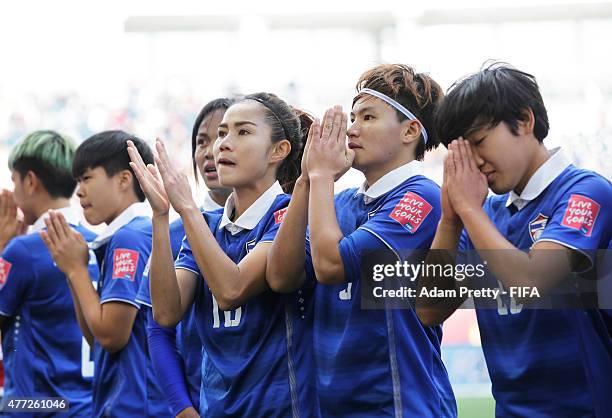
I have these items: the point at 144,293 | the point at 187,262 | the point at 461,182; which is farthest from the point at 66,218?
the point at 461,182

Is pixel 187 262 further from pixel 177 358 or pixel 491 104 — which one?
pixel 491 104

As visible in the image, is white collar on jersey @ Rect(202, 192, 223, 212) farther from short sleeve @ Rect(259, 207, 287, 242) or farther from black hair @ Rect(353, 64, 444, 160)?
black hair @ Rect(353, 64, 444, 160)

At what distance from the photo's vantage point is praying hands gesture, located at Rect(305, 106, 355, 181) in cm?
226

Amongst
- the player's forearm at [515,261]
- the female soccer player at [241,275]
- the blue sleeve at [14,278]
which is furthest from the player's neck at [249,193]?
the blue sleeve at [14,278]

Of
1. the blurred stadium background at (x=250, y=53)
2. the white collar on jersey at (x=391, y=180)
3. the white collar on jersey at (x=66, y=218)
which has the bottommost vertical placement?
the white collar on jersey at (x=391, y=180)

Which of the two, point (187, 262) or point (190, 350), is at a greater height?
point (187, 262)

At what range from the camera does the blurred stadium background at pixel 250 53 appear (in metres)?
12.2

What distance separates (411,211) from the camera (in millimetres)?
2260

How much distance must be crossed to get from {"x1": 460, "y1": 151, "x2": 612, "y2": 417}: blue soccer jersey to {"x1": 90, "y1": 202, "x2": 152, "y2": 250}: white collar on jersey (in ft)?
5.19

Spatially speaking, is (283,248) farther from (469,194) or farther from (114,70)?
(114,70)

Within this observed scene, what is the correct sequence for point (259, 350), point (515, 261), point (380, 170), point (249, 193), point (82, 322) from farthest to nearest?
point (82, 322) → point (249, 193) → point (380, 170) → point (259, 350) → point (515, 261)

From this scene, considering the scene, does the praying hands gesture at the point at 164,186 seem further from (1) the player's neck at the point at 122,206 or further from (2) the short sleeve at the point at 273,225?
(1) the player's neck at the point at 122,206

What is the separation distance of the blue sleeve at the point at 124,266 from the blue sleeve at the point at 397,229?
3.44ft

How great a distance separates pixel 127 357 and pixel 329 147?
1212 mm
